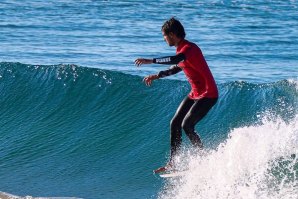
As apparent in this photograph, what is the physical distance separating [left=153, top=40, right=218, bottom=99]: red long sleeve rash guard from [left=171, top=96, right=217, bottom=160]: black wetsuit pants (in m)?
0.07

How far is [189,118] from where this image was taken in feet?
27.6

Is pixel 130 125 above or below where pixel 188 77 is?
below

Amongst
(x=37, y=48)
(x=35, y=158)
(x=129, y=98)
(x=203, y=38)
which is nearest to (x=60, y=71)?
(x=129, y=98)

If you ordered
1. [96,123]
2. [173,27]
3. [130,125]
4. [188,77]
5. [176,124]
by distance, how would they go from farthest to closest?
[96,123], [130,125], [176,124], [188,77], [173,27]

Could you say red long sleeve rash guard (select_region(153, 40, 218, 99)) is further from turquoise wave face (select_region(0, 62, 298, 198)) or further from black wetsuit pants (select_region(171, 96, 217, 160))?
turquoise wave face (select_region(0, 62, 298, 198))

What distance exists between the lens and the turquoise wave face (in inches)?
428

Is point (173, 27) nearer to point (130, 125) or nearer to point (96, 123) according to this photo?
point (130, 125)

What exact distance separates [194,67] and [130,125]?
462 centimetres

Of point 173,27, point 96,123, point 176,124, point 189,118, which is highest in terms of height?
point 173,27

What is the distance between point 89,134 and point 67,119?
31.3 inches

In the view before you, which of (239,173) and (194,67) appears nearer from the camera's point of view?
(194,67)

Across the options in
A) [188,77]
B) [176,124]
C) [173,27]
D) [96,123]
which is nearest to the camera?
[173,27]

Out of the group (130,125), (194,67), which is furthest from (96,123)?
(194,67)

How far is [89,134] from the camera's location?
12.6 meters
